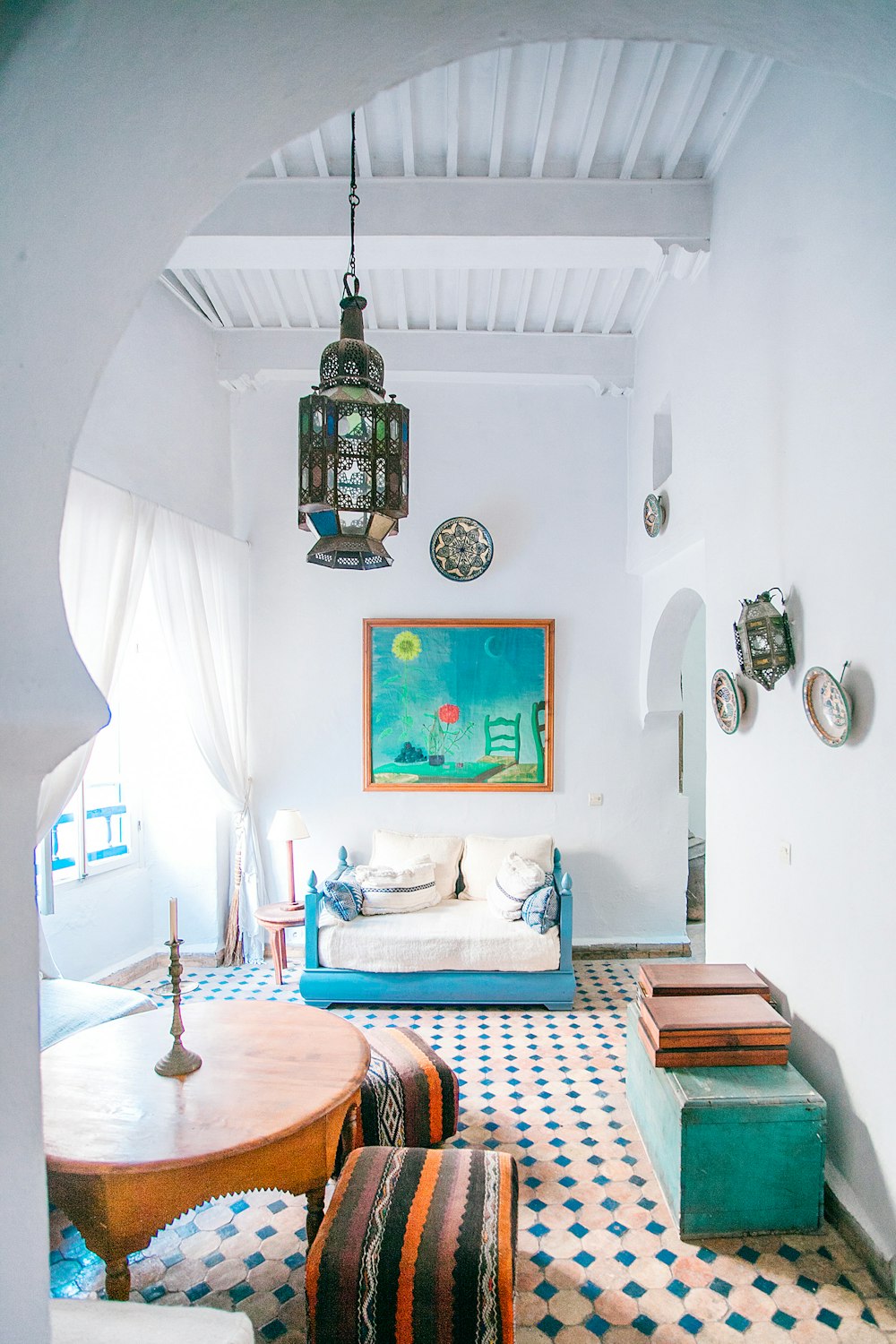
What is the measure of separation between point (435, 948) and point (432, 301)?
14.2 ft

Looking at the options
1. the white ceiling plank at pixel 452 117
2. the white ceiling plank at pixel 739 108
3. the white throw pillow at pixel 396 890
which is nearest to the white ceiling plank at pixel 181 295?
the white ceiling plank at pixel 452 117

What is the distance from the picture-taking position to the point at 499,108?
11.8ft

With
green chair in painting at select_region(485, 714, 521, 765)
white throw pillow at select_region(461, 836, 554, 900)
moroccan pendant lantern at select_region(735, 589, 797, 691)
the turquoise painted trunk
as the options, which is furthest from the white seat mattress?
moroccan pendant lantern at select_region(735, 589, 797, 691)

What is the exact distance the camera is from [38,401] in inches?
34.7

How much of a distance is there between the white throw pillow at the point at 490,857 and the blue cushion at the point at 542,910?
600 millimetres

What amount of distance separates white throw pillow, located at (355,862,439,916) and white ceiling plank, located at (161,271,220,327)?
4.14 metres

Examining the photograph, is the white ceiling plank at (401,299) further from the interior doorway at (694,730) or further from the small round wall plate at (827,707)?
the interior doorway at (694,730)

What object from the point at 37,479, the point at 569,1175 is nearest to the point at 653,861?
the point at 569,1175

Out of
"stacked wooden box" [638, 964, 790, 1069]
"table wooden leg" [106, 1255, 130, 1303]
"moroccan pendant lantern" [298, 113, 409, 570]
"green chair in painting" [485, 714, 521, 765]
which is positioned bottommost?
"table wooden leg" [106, 1255, 130, 1303]

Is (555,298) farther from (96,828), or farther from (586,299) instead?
(96,828)

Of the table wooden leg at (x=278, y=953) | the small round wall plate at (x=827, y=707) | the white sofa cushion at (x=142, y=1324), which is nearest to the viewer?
the white sofa cushion at (x=142, y=1324)

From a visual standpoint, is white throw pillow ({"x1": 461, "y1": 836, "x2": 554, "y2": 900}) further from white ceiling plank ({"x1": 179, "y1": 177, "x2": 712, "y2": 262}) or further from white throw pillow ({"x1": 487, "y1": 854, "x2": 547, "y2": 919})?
white ceiling plank ({"x1": 179, "y1": 177, "x2": 712, "y2": 262})

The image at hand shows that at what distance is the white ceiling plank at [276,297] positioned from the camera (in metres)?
5.07

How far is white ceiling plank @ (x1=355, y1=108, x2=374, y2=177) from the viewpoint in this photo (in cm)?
370
